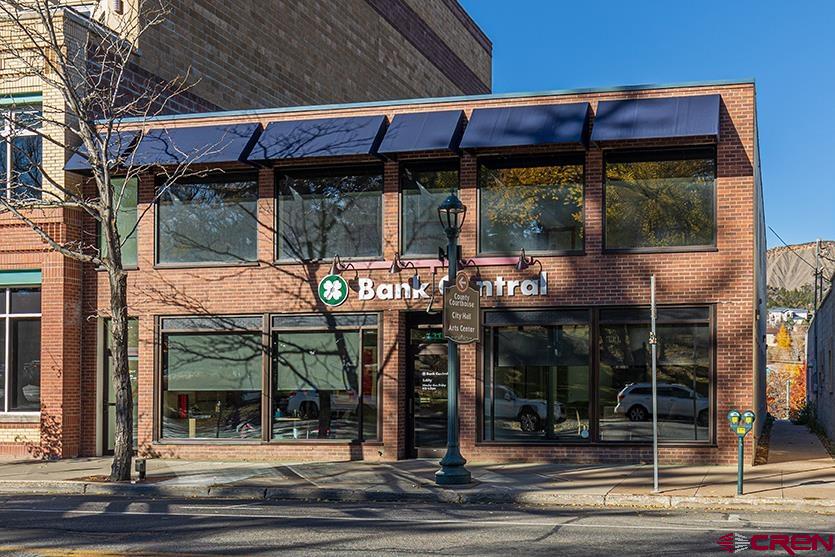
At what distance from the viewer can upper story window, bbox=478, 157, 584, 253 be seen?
19.5 meters

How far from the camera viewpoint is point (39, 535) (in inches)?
462

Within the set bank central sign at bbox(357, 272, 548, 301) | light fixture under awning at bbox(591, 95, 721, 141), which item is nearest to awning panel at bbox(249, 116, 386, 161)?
bank central sign at bbox(357, 272, 548, 301)

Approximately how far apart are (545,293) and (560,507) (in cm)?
567

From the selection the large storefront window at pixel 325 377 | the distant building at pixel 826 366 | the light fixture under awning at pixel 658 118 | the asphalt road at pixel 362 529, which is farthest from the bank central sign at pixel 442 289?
the distant building at pixel 826 366

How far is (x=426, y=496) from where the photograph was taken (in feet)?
51.4

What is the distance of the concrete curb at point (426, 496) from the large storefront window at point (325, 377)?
13.2ft

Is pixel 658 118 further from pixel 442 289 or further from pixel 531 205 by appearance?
pixel 442 289

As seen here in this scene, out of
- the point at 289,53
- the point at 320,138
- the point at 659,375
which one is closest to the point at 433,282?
the point at 320,138

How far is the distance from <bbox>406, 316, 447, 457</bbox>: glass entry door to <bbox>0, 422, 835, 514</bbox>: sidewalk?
2.13ft

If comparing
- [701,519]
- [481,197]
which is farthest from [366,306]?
[701,519]

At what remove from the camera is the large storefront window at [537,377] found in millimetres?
19297

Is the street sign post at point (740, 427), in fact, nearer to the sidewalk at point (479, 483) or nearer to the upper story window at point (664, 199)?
the sidewalk at point (479, 483)

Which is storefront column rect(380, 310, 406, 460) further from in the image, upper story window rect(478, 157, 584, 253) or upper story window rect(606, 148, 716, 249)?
upper story window rect(606, 148, 716, 249)

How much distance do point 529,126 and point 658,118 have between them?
2265 millimetres
